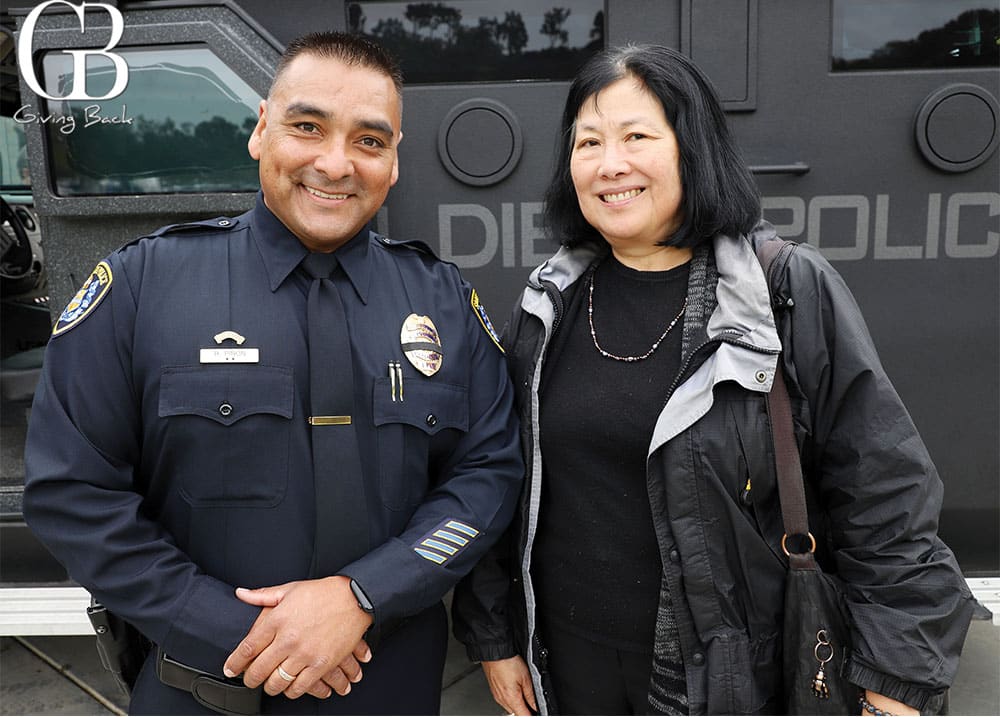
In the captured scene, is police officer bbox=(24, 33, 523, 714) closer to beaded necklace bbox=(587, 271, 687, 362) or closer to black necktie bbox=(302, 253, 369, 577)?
black necktie bbox=(302, 253, 369, 577)

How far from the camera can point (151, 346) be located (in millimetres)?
1153

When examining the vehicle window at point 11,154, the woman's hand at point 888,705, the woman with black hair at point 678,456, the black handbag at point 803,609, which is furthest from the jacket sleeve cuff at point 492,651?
the vehicle window at point 11,154

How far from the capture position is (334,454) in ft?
3.91

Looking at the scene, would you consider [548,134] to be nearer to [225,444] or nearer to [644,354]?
[644,354]

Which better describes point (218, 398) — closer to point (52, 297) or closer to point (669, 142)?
point (669, 142)

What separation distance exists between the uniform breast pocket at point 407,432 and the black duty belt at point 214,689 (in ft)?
1.13

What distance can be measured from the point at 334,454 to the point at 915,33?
1.93 m

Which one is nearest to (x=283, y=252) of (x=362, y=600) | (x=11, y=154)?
(x=362, y=600)

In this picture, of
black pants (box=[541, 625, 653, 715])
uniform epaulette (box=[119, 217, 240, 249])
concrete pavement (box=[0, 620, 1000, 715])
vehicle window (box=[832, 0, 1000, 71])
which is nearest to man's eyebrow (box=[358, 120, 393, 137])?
uniform epaulette (box=[119, 217, 240, 249])

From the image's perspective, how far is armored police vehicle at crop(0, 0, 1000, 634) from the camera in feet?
6.85

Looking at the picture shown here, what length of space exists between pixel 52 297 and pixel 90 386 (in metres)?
1.33

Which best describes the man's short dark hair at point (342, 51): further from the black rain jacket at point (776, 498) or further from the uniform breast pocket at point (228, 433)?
the black rain jacket at point (776, 498)

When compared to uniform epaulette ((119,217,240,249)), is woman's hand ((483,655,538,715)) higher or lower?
lower

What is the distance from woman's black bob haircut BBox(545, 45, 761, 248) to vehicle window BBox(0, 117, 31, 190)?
2431mm
